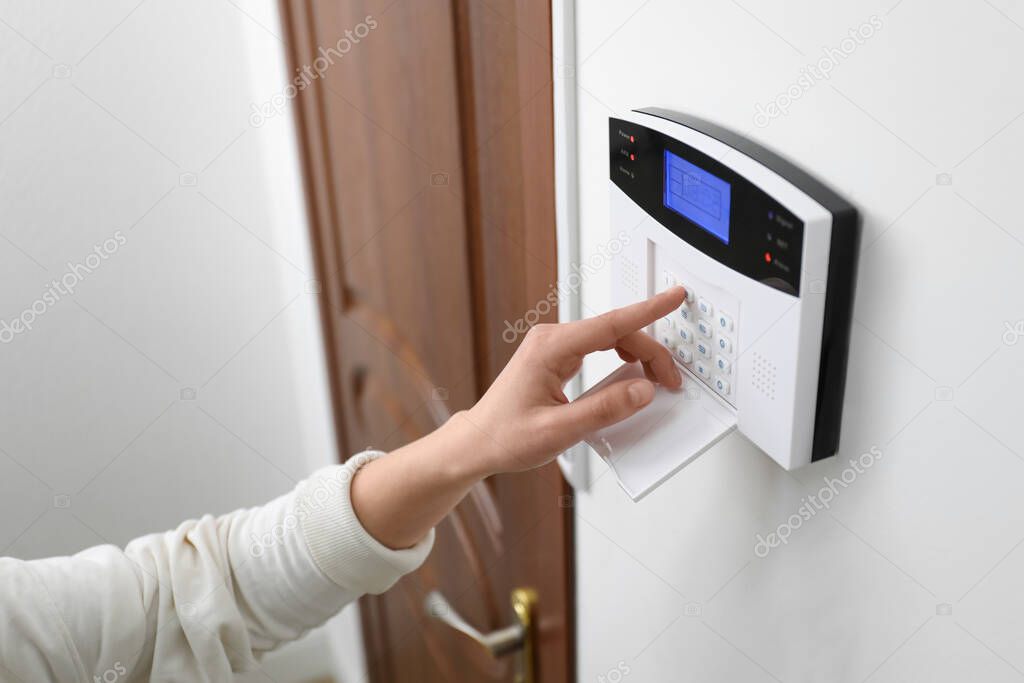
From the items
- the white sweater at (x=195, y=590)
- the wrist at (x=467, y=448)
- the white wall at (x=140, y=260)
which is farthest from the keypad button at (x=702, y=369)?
the white wall at (x=140, y=260)

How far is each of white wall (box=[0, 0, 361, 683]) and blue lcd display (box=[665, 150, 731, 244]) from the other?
3.19 ft

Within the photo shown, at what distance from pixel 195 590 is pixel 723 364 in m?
0.50

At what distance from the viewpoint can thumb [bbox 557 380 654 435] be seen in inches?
18.2

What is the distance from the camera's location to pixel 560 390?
0.53 metres

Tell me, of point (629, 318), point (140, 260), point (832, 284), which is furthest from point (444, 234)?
Result: point (140, 260)

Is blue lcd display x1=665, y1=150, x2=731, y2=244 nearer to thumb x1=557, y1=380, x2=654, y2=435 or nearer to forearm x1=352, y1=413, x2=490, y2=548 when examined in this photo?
thumb x1=557, y1=380, x2=654, y2=435

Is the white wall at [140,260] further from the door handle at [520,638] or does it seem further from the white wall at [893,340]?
the white wall at [893,340]

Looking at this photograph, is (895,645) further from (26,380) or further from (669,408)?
(26,380)

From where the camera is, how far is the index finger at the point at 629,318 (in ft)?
1.51

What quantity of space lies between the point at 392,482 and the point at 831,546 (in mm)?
353

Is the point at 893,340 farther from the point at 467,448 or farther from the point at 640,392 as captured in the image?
the point at 467,448

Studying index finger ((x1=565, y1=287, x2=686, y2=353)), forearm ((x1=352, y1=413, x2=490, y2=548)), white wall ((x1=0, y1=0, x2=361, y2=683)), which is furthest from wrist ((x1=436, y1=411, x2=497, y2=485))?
white wall ((x1=0, y1=0, x2=361, y2=683))

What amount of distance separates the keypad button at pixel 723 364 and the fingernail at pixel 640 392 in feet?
0.12

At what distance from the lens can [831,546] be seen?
0.42 metres
